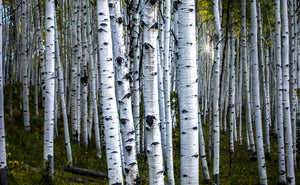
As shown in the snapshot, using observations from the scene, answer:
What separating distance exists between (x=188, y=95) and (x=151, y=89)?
18.3 inches

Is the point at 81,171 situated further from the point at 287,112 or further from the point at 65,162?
the point at 287,112

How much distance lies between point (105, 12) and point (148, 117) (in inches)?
75.5

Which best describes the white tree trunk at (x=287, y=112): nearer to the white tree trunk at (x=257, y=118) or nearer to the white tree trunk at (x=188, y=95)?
the white tree trunk at (x=257, y=118)

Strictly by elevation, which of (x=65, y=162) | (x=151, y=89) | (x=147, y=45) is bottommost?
(x=65, y=162)

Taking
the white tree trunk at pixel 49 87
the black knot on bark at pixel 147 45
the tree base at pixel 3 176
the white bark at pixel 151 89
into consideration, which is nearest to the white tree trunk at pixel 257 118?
the white bark at pixel 151 89

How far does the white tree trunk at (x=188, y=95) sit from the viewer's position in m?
2.22

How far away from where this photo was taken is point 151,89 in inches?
100.0

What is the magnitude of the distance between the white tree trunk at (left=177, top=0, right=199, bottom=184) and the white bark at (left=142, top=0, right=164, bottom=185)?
31 cm

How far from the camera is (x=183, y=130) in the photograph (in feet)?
7.39

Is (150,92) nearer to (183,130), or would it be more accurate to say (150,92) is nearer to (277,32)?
(183,130)

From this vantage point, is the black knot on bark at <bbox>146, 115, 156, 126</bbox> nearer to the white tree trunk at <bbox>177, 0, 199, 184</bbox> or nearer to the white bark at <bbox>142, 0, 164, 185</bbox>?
the white bark at <bbox>142, 0, 164, 185</bbox>

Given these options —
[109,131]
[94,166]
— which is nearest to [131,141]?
[109,131]

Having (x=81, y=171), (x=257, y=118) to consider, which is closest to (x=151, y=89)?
(x=257, y=118)

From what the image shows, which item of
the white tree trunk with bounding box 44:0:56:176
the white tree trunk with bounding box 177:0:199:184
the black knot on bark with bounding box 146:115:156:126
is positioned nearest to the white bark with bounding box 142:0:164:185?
the black knot on bark with bounding box 146:115:156:126
